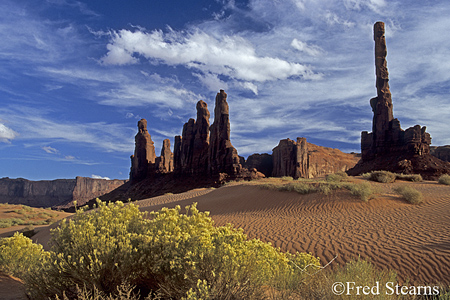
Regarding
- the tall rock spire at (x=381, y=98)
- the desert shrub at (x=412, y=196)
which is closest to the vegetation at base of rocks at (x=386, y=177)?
the desert shrub at (x=412, y=196)

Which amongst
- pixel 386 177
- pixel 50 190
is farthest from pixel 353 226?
pixel 50 190

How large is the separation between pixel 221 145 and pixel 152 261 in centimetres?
5983

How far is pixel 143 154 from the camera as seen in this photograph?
281 feet

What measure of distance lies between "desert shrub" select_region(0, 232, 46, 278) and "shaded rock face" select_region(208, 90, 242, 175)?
50.9 metres

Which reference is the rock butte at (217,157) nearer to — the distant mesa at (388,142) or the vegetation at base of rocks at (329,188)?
the distant mesa at (388,142)

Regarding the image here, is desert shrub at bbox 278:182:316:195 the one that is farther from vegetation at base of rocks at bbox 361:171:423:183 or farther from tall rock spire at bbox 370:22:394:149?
tall rock spire at bbox 370:22:394:149

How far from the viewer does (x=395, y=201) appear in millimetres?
15336

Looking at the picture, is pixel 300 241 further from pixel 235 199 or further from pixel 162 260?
pixel 235 199

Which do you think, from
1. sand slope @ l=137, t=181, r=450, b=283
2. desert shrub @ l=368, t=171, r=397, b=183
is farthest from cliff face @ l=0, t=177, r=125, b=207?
sand slope @ l=137, t=181, r=450, b=283

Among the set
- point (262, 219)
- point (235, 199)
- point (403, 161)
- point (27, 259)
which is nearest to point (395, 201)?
Result: point (262, 219)

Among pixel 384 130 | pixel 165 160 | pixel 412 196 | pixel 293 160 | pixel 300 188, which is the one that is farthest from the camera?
pixel 165 160

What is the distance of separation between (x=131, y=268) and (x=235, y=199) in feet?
50.0

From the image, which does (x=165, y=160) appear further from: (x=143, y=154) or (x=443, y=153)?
(x=443, y=153)

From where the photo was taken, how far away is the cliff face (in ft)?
381
